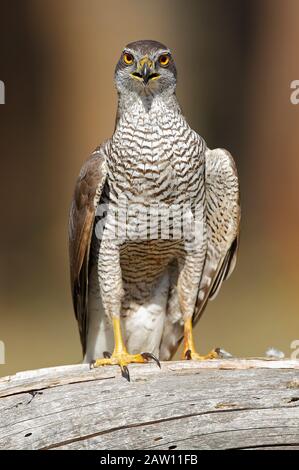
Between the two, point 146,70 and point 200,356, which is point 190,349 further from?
point 146,70

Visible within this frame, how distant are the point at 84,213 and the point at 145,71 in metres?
0.84

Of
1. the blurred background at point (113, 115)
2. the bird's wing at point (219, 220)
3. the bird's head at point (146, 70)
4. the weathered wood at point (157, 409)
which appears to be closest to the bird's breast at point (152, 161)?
the bird's head at point (146, 70)

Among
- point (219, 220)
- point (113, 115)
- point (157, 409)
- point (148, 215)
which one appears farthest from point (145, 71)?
point (113, 115)

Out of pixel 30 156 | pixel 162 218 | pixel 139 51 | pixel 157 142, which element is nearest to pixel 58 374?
pixel 162 218

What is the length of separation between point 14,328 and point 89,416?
5812 mm

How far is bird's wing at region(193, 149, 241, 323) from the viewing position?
16.6 feet

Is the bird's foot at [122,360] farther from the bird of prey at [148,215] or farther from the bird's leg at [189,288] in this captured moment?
the bird's leg at [189,288]

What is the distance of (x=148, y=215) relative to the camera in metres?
4.82

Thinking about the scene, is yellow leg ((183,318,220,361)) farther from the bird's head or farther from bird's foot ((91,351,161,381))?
the bird's head

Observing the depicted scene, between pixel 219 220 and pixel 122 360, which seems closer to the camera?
pixel 122 360

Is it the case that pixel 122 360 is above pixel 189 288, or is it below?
below

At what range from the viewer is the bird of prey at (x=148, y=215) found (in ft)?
15.6

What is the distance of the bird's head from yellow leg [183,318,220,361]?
54.7 inches

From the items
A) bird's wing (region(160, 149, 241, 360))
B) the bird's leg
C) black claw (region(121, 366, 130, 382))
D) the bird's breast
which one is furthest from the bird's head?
black claw (region(121, 366, 130, 382))
